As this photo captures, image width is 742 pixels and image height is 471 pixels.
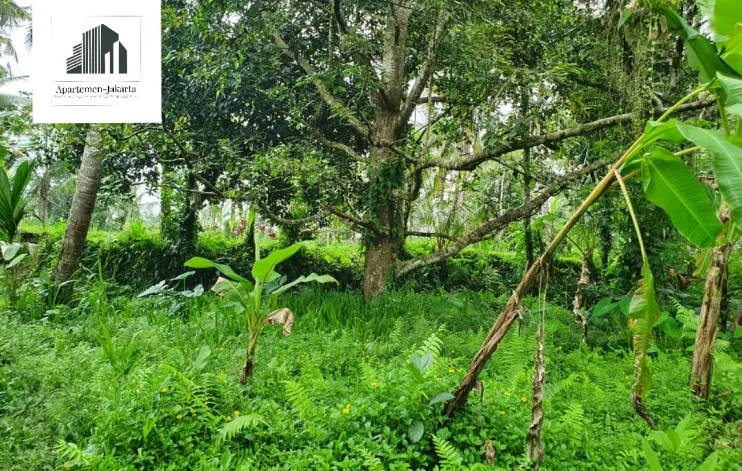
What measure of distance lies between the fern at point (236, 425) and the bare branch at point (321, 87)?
3.14m

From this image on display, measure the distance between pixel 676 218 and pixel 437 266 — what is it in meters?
5.32

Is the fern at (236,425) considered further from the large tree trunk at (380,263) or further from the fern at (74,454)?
the large tree trunk at (380,263)

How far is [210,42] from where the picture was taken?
506 cm

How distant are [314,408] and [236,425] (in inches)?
13.5

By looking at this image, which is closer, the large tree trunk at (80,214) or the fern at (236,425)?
→ the fern at (236,425)

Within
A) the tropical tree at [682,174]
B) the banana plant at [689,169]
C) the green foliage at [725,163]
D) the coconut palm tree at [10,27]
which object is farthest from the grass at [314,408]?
the coconut palm tree at [10,27]

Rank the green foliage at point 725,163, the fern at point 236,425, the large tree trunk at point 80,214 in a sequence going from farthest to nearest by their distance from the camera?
the large tree trunk at point 80,214 < the fern at point 236,425 < the green foliage at point 725,163

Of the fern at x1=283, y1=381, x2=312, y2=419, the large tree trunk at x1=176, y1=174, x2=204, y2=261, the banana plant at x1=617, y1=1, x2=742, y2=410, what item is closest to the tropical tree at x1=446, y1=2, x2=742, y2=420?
the banana plant at x1=617, y1=1, x2=742, y2=410

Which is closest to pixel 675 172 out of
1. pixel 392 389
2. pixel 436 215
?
pixel 392 389

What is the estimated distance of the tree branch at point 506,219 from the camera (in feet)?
15.2

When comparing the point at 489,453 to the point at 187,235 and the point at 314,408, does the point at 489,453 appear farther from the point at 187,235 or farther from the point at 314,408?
the point at 187,235

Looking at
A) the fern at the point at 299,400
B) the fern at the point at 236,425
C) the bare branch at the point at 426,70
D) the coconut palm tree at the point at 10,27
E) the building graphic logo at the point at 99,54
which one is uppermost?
the coconut palm tree at the point at 10,27

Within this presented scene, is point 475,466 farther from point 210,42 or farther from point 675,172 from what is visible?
point 210,42

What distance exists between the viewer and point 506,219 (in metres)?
5.04
